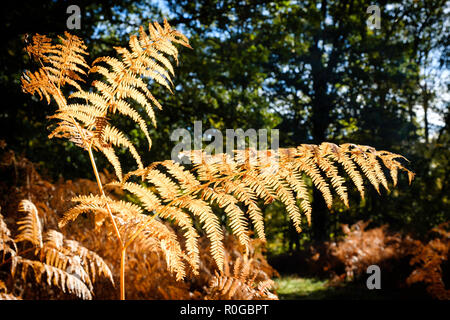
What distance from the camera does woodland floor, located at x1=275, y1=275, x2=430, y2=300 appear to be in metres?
5.66

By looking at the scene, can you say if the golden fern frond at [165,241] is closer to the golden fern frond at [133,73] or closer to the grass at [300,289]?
the golden fern frond at [133,73]

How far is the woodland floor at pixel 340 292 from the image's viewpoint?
18.6 ft

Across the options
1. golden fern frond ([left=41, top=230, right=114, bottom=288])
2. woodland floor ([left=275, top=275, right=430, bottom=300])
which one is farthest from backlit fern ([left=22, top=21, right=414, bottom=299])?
woodland floor ([left=275, top=275, right=430, bottom=300])

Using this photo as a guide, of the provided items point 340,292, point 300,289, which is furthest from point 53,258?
point 300,289

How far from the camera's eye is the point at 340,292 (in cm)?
656

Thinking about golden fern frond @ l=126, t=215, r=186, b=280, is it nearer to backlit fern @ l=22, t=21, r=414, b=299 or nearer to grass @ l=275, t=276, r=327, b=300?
backlit fern @ l=22, t=21, r=414, b=299

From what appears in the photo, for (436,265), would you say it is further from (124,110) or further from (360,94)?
(360,94)

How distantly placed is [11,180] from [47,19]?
7.47 feet

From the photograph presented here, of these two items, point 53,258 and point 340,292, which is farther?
point 340,292

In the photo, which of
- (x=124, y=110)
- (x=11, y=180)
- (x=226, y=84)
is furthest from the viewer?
(x=226, y=84)

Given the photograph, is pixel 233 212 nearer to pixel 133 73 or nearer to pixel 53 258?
pixel 133 73

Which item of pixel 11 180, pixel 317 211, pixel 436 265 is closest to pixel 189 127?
pixel 11 180

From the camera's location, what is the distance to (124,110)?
1.25 meters

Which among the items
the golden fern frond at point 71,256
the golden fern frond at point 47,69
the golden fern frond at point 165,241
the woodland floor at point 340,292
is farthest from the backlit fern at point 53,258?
the woodland floor at point 340,292
